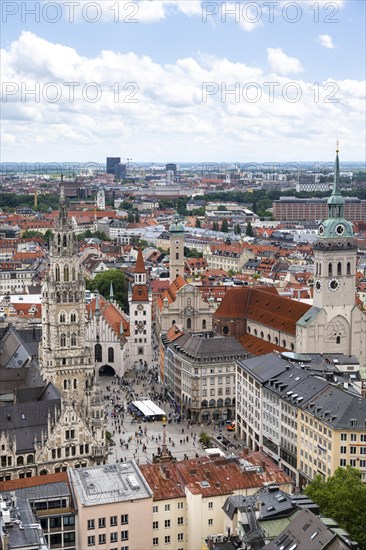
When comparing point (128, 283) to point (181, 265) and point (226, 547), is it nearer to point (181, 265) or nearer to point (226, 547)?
point (181, 265)

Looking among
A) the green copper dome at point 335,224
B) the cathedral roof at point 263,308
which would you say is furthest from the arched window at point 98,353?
the green copper dome at point 335,224

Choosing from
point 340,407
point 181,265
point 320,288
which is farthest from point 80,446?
point 181,265

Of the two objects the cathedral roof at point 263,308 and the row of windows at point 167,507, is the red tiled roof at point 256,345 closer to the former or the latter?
the cathedral roof at point 263,308

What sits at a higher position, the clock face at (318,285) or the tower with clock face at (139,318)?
the clock face at (318,285)

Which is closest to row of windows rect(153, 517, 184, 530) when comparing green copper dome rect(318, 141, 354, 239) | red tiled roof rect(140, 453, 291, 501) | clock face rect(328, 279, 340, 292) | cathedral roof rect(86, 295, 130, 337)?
red tiled roof rect(140, 453, 291, 501)

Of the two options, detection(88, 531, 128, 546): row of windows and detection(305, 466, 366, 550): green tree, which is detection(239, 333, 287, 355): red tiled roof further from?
A: detection(88, 531, 128, 546): row of windows

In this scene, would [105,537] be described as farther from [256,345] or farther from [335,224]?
[256,345]
